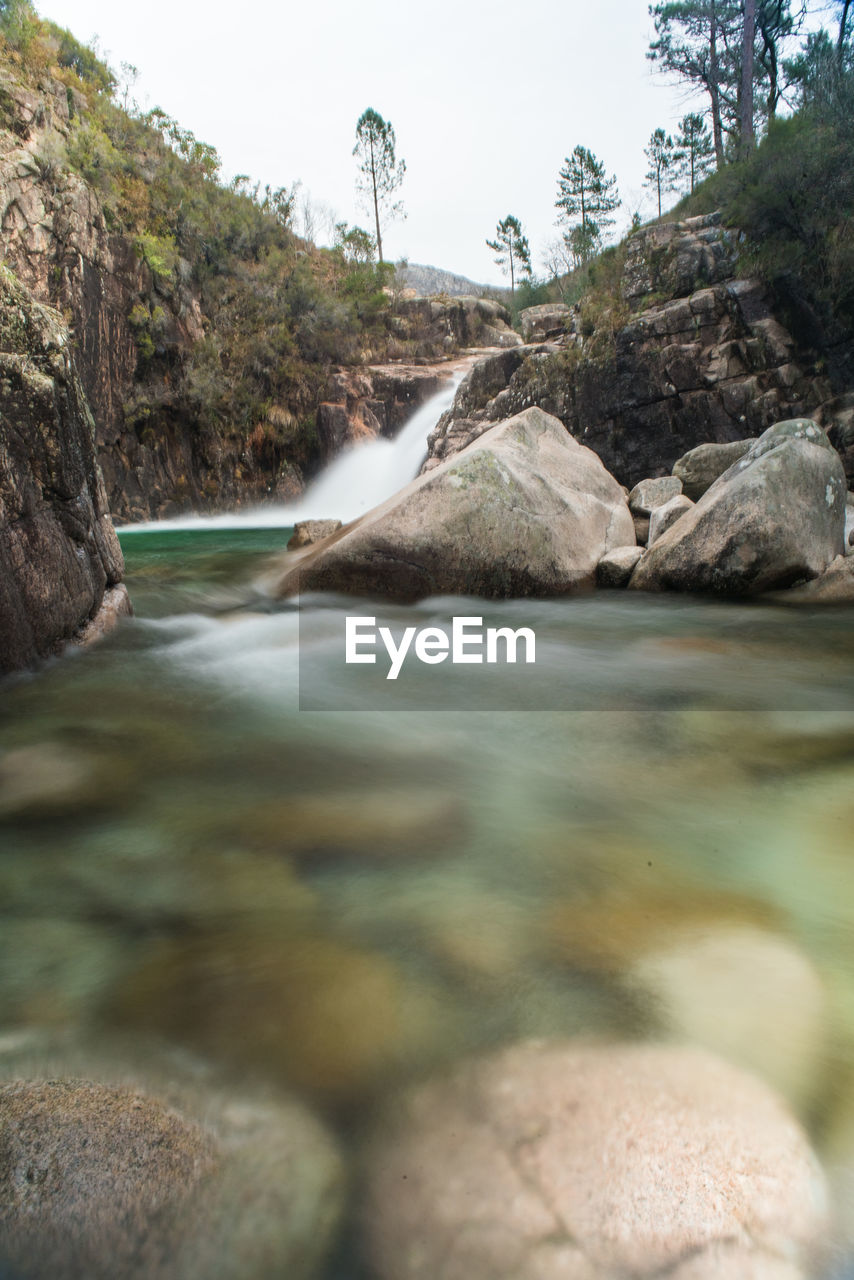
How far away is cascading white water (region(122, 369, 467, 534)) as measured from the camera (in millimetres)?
16641

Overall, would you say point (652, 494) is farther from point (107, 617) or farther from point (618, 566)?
point (107, 617)

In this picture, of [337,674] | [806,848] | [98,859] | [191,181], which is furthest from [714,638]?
[191,181]

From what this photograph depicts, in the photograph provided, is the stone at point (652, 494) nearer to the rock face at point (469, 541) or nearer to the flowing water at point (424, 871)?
the rock face at point (469, 541)

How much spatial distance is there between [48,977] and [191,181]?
947 inches

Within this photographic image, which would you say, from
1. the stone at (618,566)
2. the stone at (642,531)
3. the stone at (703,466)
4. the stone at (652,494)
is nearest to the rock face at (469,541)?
the stone at (618,566)

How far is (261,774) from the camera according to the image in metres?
2.64

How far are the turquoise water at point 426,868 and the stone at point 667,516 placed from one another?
2.71 meters

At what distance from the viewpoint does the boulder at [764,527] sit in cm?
527

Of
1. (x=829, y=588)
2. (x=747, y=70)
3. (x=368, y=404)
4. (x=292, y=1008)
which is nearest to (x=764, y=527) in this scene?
(x=829, y=588)

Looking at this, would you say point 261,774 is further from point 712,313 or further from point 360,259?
point 360,259

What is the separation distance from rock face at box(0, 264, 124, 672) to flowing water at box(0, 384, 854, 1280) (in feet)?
0.89

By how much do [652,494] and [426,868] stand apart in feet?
21.7

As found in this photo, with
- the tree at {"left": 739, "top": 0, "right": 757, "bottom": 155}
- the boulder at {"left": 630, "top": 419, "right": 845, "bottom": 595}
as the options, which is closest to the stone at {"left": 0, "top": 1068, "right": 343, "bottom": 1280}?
the boulder at {"left": 630, "top": 419, "right": 845, "bottom": 595}

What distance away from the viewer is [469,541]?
18.4 ft
